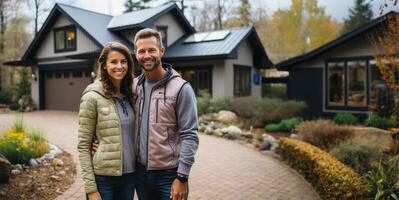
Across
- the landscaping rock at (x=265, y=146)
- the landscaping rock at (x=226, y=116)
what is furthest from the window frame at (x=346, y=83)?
the landscaping rock at (x=265, y=146)

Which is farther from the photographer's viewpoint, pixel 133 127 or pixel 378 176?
pixel 378 176

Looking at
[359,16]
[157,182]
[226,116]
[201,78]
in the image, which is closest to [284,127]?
[226,116]

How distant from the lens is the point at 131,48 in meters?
17.4

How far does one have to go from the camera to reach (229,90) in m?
17.0

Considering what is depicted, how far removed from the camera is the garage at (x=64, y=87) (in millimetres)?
18677

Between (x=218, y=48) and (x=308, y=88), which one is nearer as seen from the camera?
(x=308, y=88)

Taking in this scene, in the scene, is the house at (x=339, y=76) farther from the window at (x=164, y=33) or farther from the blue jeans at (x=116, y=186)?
the blue jeans at (x=116, y=186)

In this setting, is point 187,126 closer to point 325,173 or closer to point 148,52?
point 148,52

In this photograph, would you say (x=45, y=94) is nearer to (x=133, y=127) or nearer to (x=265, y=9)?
(x=133, y=127)

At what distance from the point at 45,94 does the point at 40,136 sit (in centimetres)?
1429

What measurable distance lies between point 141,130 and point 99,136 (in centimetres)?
30

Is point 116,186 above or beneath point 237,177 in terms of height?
above

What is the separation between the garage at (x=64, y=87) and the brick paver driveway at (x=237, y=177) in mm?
9872

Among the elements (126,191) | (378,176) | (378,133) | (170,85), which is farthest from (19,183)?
(378,133)
